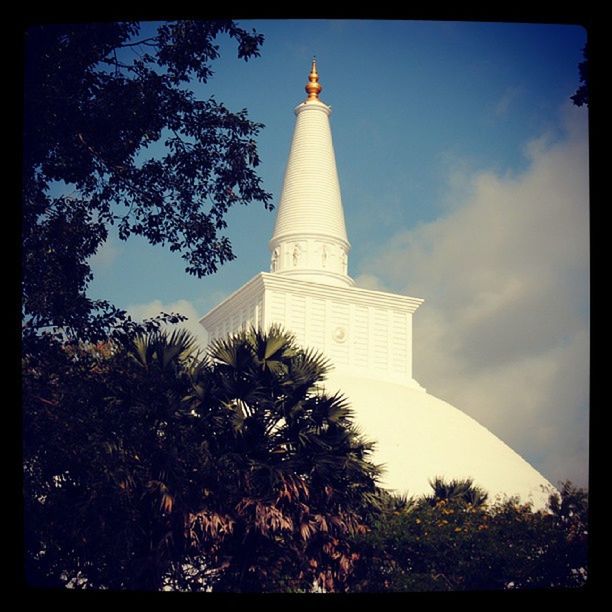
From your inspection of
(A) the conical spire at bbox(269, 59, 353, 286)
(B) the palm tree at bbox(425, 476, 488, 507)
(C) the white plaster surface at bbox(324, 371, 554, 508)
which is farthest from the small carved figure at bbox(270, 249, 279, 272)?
(B) the palm tree at bbox(425, 476, 488, 507)

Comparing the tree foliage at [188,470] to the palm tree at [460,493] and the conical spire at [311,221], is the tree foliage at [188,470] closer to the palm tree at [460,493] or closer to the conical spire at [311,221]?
the palm tree at [460,493]

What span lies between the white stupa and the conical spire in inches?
1.6

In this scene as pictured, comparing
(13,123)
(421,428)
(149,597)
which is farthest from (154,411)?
(421,428)

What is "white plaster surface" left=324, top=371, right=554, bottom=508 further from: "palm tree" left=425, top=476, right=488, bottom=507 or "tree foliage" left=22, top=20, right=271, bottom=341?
"tree foliage" left=22, top=20, right=271, bottom=341

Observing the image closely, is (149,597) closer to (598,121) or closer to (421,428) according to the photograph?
(598,121)

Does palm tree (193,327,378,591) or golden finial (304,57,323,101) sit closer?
palm tree (193,327,378,591)

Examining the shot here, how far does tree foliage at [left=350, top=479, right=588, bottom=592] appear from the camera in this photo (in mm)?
19391

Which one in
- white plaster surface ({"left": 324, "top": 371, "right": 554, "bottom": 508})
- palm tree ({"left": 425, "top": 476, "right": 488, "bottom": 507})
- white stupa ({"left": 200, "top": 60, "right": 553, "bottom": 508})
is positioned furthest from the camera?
white stupa ({"left": 200, "top": 60, "right": 553, "bottom": 508})

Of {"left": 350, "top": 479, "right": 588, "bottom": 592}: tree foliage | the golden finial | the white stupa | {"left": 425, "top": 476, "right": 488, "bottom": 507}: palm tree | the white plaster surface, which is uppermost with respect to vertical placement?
the golden finial

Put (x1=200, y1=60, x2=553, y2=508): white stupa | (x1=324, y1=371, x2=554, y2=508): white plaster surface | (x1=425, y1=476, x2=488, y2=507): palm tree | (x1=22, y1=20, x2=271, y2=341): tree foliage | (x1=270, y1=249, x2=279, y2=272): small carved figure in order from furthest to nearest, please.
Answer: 1. (x1=270, y1=249, x2=279, y2=272): small carved figure
2. (x1=200, y1=60, x2=553, y2=508): white stupa
3. (x1=324, y1=371, x2=554, y2=508): white plaster surface
4. (x1=425, y1=476, x2=488, y2=507): palm tree
5. (x1=22, y1=20, x2=271, y2=341): tree foliage

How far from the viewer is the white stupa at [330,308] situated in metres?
40.5

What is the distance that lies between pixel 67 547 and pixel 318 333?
2744 cm

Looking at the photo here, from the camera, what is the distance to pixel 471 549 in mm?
20984

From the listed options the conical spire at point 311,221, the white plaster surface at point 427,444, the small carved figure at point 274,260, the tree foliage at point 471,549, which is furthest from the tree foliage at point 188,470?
the small carved figure at point 274,260
